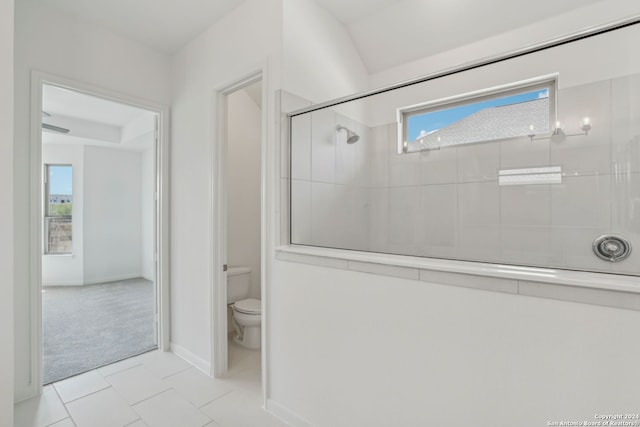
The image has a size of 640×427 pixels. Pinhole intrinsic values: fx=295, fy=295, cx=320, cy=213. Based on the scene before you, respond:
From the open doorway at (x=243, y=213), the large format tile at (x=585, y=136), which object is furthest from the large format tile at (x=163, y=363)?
the large format tile at (x=585, y=136)

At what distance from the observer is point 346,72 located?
7.90ft

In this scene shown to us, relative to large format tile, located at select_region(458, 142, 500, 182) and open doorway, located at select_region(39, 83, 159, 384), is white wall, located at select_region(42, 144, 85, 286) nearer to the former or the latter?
open doorway, located at select_region(39, 83, 159, 384)

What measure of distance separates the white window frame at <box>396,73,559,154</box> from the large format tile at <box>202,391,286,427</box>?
1990 millimetres

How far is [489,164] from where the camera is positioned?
1829mm

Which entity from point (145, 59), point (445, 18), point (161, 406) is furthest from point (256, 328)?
point (445, 18)

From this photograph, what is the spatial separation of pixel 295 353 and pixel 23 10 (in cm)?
283

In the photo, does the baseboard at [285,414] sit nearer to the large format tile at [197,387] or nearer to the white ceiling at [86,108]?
the large format tile at [197,387]

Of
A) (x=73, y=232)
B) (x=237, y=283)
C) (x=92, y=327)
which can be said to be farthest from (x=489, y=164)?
(x=73, y=232)

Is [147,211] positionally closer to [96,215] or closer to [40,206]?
[96,215]

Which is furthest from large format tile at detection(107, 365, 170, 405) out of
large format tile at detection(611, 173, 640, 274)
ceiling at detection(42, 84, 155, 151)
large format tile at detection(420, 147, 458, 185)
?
ceiling at detection(42, 84, 155, 151)

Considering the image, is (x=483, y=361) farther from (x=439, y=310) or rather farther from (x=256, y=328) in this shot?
(x=256, y=328)

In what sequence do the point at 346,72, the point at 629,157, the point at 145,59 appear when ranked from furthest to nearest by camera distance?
the point at 145,59
the point at 346,72
the point at 629,157

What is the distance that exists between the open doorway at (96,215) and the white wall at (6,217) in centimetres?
173

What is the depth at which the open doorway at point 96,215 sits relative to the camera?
3654 millimetres
